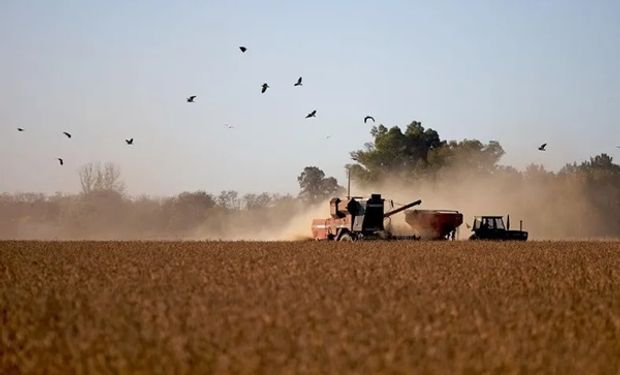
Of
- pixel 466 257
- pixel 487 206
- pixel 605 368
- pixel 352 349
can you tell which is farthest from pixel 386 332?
pixel 487 206

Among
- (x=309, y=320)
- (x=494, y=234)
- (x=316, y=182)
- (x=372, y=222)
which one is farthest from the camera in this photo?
(x=316, y=182)

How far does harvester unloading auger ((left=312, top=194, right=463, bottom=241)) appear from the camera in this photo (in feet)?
148

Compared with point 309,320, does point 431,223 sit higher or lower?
higher

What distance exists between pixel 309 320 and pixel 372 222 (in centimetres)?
3300

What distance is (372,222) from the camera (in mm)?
45344

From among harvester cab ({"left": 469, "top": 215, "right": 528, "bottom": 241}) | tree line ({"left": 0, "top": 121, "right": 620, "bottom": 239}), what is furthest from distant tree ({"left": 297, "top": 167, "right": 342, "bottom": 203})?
harvester cab ({"left": 469, "top": 215, "right": 528, "bottom": 241})

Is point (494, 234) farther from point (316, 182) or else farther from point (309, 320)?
point (316, 182)

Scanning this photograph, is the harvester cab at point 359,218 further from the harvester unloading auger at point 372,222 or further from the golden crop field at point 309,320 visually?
the golden crop field at point 309,320

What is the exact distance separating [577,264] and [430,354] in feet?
64.8

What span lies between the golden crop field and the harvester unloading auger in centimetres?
2052

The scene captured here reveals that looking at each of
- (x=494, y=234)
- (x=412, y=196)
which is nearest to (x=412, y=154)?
(x=412, y=196)

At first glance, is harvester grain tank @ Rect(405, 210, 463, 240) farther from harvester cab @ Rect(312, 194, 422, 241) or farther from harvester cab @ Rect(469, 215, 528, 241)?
harvester cab @ Rect(312, 194, 422, 241)

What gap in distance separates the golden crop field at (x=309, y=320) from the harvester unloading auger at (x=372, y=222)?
2052 cm

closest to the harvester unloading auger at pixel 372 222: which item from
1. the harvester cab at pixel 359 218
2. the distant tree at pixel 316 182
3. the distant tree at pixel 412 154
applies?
the harvester cab at pixel 359 218
